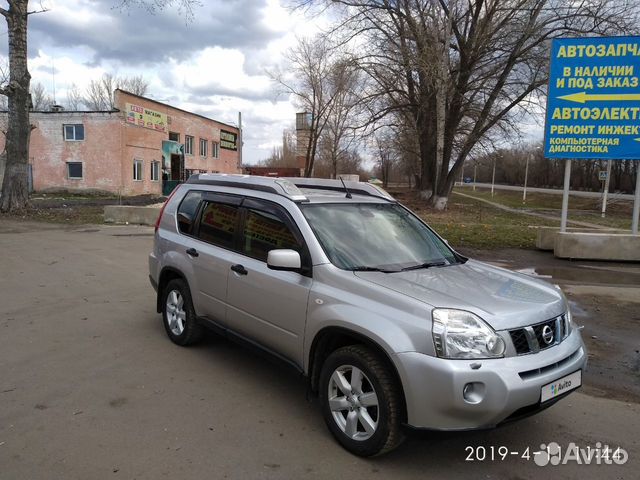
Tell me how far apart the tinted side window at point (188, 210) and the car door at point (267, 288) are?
93cm

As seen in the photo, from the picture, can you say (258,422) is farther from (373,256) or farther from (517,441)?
(517,441)

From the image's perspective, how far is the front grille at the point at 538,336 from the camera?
9.84 feet

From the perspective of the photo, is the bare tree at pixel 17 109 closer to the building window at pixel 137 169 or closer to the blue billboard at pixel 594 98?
the building window at pixel 137 169

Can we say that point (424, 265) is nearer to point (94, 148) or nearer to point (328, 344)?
point (328, 344)

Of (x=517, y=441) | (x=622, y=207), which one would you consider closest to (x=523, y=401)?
(x=517, y=441)

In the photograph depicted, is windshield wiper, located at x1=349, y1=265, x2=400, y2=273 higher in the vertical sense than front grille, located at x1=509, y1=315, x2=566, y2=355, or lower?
higher

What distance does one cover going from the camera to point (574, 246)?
1127cm

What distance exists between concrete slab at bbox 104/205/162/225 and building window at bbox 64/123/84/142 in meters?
18.7

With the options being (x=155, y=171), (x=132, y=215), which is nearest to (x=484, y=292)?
(x=132, y=215)

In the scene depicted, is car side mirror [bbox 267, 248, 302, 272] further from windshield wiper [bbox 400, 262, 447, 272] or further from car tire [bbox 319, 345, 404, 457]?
windshield wiper [bbox 400, 262, 447, 272]

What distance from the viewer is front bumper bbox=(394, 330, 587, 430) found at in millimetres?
2781

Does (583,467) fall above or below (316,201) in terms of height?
below

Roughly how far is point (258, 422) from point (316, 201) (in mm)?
1759

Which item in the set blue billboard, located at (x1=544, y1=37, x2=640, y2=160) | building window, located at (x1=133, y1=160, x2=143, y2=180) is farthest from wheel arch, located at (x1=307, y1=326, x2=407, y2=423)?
building window, located at (x1=133, y1=160, x2=143, y2=180)
